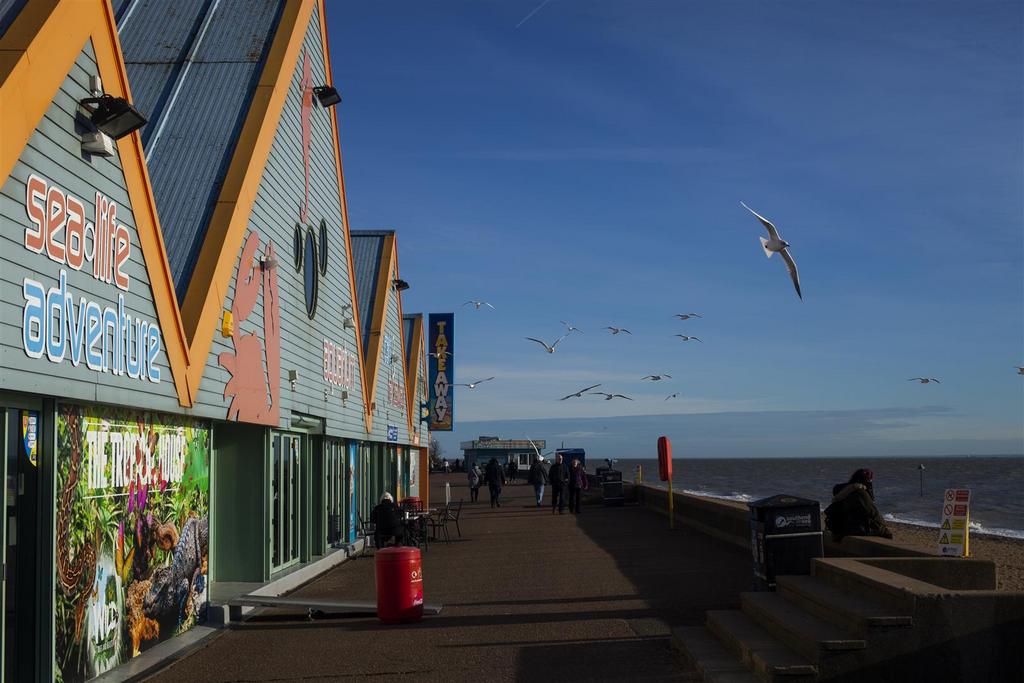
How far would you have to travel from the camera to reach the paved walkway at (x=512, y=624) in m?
9.90

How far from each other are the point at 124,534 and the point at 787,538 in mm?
6748

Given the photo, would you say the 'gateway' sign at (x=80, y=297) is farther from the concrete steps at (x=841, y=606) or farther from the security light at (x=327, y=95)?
the security light at (x=327, y=95)

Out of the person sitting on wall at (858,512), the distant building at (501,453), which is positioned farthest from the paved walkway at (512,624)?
the distant building at (501,453)

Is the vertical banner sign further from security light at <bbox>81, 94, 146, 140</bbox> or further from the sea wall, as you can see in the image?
security light at <bbox>81, 94, 146, 140</bbox>

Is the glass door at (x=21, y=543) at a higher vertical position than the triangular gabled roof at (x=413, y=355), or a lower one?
lower

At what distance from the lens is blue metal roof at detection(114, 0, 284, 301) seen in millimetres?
13273

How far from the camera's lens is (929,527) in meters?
37.3

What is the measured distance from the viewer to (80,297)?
8.66 m

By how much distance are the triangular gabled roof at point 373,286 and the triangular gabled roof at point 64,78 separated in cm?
1477

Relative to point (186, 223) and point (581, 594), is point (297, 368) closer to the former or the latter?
point (186, 223)

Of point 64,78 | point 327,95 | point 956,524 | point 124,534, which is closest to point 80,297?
point 64,78

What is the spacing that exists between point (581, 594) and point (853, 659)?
6.55m

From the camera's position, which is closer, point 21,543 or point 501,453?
point 21,543

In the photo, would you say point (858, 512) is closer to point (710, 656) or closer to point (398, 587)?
point (710, 656)
